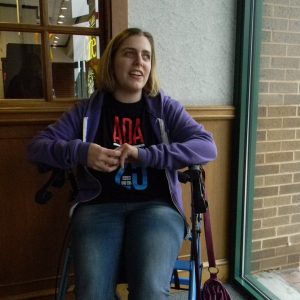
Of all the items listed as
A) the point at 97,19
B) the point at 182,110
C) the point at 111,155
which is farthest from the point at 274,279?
the point at 97,19

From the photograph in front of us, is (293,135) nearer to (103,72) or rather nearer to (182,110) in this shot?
(182,110)

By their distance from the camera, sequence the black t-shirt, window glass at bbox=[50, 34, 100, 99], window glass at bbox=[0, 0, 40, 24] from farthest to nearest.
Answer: window glass at bbox=[50, 34, 100, 99], window glass at bbox=[0, 0, 40, 24], the black t-shirt

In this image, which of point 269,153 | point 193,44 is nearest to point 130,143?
point 193,44

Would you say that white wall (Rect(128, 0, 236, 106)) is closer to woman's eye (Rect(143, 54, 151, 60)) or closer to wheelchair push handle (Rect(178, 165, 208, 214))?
Answer: woman's eye (Rect(143, 54, 151, 60))

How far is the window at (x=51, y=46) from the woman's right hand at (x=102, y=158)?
24.1 inches

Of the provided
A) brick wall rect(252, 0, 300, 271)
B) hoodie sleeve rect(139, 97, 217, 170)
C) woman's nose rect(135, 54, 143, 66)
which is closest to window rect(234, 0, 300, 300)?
brick wall rect(252, 0, 300, 271)

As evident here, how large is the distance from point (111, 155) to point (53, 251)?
84 centimetres

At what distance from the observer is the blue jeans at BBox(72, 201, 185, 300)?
1.13 metres

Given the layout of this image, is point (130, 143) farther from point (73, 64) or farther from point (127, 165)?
point (73, 64)

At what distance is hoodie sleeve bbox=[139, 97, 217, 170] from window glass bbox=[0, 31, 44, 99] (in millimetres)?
658

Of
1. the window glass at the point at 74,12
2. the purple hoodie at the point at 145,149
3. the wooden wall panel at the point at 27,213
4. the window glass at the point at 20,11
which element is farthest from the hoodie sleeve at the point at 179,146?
the window glass at the point at 20,11

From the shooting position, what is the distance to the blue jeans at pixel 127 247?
113 cm

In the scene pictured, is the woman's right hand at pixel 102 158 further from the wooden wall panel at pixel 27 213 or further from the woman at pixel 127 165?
the wooden wall panel at pixel 27 213

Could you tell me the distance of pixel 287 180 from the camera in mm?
1912
